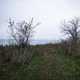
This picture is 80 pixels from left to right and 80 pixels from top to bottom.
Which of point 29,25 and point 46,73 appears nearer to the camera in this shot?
point 46,73

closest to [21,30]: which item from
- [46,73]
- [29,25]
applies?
[29,25]

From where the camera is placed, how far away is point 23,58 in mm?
11492

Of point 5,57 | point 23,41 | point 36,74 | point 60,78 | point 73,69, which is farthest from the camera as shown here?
point 23,41

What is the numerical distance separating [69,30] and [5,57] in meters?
21.1

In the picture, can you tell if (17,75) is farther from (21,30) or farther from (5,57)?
(21,30)

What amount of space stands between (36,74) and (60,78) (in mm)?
1426

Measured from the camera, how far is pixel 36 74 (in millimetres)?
9102

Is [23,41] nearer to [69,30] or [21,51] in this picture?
[21,51]

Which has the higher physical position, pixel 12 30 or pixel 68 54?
pixel 12 30

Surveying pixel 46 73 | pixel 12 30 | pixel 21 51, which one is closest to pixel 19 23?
pixel 12 30

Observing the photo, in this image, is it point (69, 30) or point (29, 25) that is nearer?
point (29, 25)

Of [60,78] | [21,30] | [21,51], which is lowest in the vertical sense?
[60,78]

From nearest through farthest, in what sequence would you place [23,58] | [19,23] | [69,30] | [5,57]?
1. [23,58]
2. [5,57]
3. [19,23]
4. [69,30]

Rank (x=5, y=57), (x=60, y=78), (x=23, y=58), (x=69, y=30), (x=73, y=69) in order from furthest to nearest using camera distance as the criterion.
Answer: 1. (x=69, y=30)
2. (x=5, y=57)
3. (x=23, y=58)
4. (x=73, y=69)
5. (x=60, y=78)
